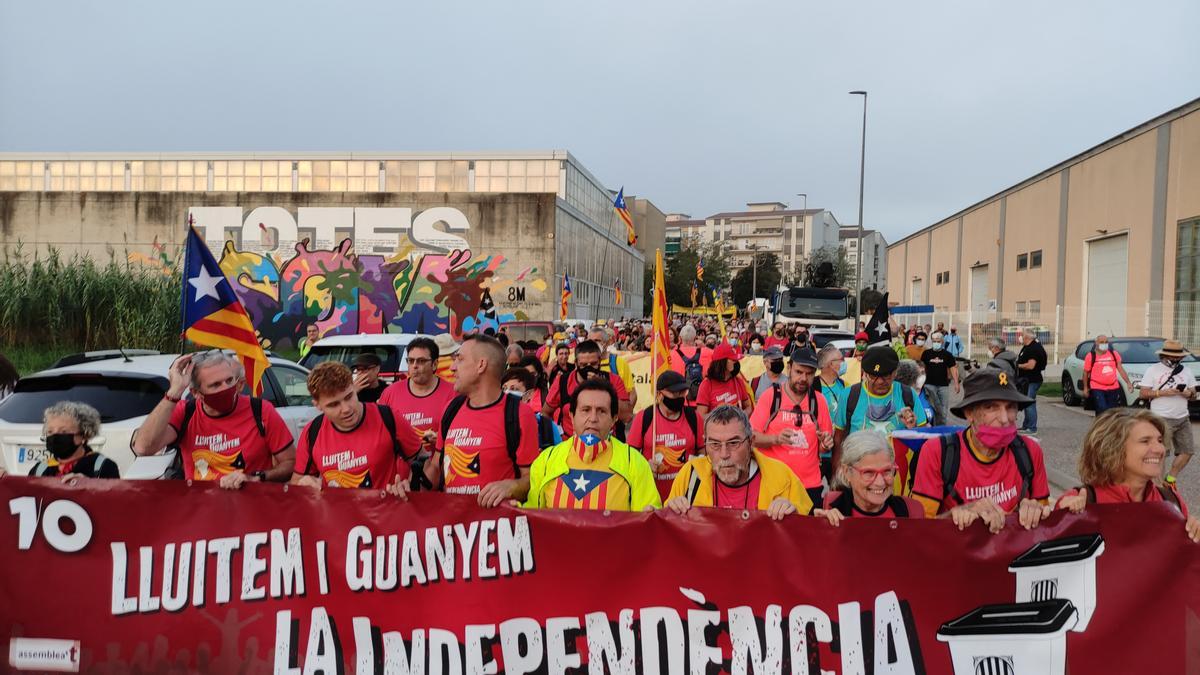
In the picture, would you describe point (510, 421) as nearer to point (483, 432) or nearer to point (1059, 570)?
point (483, 432)

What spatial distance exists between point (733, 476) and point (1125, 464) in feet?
5.63

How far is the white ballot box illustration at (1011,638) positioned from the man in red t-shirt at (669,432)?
262 cm

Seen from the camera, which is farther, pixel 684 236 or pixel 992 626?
pixel 684 236

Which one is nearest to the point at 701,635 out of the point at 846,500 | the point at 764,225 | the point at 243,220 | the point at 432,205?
the point at 846,500

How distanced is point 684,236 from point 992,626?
501ft

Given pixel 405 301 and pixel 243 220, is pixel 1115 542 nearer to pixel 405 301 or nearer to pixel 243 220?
pixel 405 301

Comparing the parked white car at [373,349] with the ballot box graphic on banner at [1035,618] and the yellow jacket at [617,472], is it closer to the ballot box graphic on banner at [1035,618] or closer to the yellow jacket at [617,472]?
the yellow jacket at [617,472]

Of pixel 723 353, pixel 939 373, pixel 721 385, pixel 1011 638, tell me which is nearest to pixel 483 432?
pixel 1011 638

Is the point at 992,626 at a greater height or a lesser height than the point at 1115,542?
lesser

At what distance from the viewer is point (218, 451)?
16.1 ft

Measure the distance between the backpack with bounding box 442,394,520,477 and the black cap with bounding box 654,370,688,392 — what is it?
1.71 meters

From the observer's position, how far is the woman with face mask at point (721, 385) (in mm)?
8047

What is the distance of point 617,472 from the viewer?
4.33 metres

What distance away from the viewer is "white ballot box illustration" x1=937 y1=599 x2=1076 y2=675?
367cm
